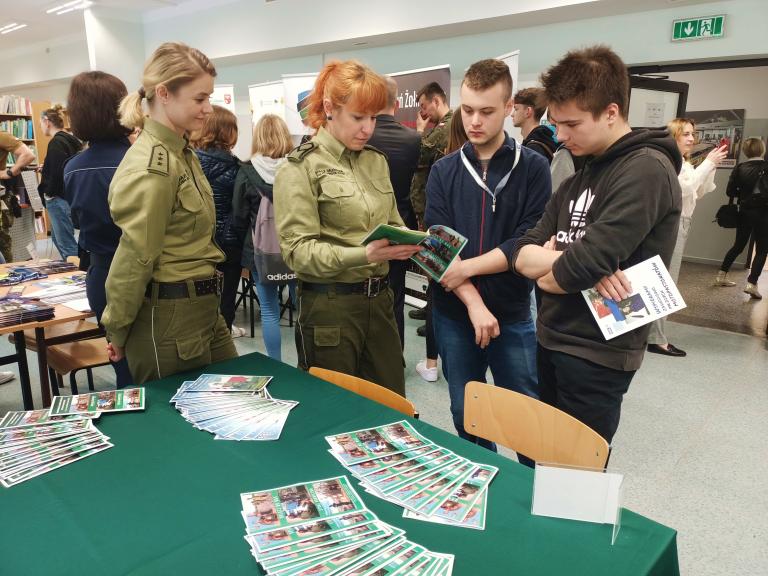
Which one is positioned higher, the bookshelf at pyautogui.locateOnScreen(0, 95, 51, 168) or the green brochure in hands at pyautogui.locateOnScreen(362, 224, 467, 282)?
the bookshelf at pyautogui.locateOnScreen(0, 95, 51, 168)

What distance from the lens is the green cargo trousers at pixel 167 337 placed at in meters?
1.62

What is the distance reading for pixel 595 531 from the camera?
1011 millimetres

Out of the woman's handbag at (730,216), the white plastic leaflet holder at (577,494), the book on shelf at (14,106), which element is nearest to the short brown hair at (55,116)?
the book on shelf at (14,106)

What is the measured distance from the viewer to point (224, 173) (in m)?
3.45

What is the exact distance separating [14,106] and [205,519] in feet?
31.4

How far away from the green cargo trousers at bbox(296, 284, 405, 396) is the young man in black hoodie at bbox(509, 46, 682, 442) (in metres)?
0.54

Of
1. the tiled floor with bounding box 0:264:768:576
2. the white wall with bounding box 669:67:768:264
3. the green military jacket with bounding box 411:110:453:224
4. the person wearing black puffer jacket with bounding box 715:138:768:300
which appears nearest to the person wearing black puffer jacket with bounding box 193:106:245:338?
the tiled floor with bounding box 0:264:768:576

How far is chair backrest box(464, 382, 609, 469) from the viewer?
4.25ft

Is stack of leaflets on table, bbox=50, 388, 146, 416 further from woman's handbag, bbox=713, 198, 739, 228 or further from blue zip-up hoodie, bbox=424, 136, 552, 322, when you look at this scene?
woman's handbag, bbox=713, 198, 739, 228

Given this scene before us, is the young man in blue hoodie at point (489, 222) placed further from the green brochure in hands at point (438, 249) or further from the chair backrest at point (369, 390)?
the chair backrest at point (369, 390)

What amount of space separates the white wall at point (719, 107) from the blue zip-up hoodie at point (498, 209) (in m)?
5.94

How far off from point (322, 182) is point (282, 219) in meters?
0.17

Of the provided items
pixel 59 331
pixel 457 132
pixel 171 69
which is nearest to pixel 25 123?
pixel 59 331

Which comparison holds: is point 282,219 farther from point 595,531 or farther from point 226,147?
point 226,147
